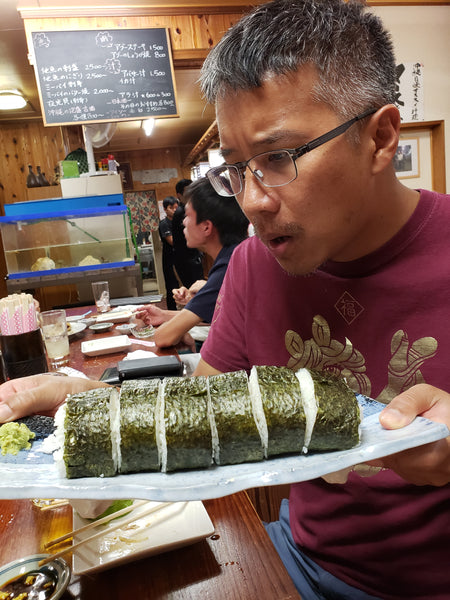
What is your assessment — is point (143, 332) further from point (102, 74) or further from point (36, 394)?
point (102, 74)

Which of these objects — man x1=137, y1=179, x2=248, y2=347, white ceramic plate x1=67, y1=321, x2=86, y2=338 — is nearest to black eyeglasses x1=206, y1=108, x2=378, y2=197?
man x1=137, y1=179, x2=248, y2=347

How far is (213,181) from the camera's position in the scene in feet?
5.59

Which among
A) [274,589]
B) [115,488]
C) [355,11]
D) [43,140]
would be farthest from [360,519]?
[43,140]

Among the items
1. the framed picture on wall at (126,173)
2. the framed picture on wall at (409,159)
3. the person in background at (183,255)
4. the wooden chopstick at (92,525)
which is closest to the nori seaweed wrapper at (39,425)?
the wooden chopstick at (92,525)

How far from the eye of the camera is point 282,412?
1.06 m

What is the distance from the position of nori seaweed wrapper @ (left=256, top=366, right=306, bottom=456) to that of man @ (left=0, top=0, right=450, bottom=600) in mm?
203

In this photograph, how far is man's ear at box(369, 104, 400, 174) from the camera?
1271mm

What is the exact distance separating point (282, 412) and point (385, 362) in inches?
22.1

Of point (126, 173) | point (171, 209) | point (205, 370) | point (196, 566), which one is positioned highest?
point (126, 173)

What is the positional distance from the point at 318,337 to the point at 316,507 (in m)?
0.63

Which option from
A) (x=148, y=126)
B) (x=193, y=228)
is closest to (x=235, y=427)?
(x=193, y=228)

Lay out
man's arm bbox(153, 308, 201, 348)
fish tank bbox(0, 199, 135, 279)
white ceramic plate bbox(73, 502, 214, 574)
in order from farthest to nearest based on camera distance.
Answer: fish tank bbox(0, 199, 135, 279), man's arm bbox(153, 308, 201, 348), white ceramic plate bbox(73, 502, 214, 574)

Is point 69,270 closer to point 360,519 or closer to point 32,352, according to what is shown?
point 32,352

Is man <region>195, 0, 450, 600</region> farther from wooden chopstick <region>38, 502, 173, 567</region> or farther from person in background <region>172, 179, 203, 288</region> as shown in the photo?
person in background <region>172, 179, 203, 288</region>
